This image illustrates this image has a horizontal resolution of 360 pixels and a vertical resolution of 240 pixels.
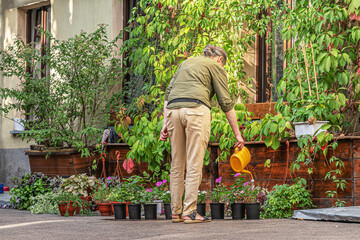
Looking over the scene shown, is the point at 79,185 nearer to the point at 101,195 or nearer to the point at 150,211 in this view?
the point at 101,195

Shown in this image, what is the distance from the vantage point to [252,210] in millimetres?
6844

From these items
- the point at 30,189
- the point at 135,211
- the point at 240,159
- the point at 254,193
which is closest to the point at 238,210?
the point at 254,193

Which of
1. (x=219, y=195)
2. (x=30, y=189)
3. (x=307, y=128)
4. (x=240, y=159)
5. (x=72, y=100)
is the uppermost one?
(x=72, y=100)

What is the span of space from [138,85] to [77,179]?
8.62ft

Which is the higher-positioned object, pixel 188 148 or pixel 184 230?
pixel 188 148

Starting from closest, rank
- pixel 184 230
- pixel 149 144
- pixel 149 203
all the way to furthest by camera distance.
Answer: pixel 184 230, pixel 149 203, pixel 149 144

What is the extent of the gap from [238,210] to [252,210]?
15 centimetres

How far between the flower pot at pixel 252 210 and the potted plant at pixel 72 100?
3850mm

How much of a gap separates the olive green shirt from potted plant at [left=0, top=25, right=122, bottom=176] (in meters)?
3.93

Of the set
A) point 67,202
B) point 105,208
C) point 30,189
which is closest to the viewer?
point 105,208

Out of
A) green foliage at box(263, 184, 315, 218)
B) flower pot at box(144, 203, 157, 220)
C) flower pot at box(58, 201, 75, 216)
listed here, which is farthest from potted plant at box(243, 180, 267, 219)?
flower pot at box(58, 201, 75, 216)

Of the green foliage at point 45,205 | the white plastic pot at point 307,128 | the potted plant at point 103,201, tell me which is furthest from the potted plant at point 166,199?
the green foliage at point 45,205

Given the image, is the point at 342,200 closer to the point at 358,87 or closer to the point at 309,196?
the point at 309,196

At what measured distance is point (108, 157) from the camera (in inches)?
398
